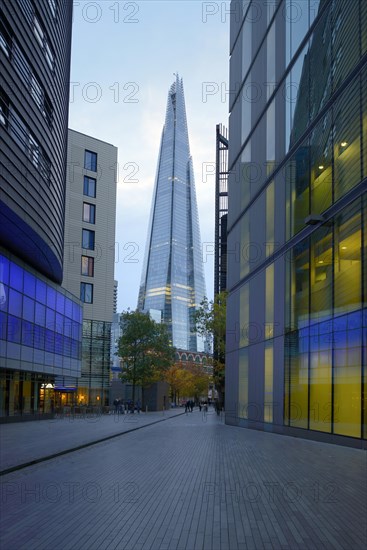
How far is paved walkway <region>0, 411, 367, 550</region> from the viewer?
25.5ft

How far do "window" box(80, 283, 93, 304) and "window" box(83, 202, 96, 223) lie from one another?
7203 mm

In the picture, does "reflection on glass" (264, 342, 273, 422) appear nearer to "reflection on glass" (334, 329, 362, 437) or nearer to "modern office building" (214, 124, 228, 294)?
"reflection on glass" (334, 329, 362, 437)

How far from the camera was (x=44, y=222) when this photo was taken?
98.6 ft

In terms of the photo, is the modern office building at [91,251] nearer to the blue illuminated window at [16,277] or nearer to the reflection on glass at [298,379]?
the blue illuminated window at [16,277]

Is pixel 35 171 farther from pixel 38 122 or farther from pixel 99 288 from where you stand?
pixel 99 288

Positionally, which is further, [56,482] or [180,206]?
[180,206]

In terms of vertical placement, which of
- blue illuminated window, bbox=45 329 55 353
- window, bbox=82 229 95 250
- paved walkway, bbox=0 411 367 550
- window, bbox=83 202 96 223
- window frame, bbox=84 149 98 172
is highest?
window frame, bbox=84 149 98 172

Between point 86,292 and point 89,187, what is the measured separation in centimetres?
1189

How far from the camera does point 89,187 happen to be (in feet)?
228

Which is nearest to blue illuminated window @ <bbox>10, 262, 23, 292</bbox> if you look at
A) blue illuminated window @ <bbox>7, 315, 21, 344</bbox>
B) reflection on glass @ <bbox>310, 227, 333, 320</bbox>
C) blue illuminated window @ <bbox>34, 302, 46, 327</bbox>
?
blue illuminated window @ <bbox>7, 315, 21, 344</bbox>

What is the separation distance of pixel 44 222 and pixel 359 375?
56.0ft

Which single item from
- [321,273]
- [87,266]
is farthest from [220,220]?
[321,273]

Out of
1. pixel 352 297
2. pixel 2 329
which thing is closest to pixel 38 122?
pixel 2 329

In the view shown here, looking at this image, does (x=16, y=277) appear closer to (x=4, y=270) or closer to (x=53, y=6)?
(x=4, y=270)
